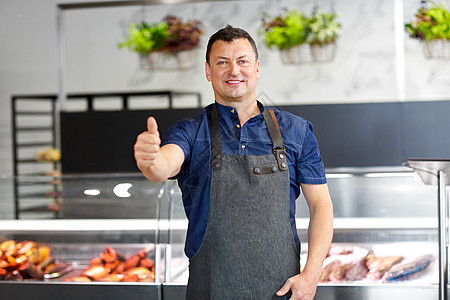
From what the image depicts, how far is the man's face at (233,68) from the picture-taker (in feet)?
5.11

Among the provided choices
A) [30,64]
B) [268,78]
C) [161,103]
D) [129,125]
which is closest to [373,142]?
[129,125]

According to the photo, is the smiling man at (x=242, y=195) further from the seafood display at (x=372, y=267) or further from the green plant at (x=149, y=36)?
the green plant at (x=149, y=36)

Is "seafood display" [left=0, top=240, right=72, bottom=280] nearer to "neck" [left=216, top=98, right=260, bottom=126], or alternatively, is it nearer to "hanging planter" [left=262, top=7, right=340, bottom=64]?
"neck" [left=216, top=98, right=260, bottom=126]

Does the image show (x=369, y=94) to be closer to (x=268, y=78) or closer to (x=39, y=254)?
(x=268, y=78)

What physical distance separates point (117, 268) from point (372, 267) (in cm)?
109

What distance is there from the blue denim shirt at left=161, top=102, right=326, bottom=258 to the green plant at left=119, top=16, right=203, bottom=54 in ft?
5.69

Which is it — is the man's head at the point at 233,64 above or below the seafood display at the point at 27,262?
above

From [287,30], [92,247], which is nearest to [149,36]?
[287,30]

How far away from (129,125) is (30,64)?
282 cm

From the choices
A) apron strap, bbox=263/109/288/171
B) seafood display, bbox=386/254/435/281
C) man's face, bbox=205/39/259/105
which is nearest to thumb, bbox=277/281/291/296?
apron strap, bbox=263/109/288/171

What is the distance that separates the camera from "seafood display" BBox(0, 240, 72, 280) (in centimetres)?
242

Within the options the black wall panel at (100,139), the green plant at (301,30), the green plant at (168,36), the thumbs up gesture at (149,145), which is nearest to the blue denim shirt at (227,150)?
the thumbs up gesture at (149,145)

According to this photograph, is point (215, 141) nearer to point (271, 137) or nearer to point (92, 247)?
point (271, 137)

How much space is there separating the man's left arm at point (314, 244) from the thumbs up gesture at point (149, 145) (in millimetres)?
547
